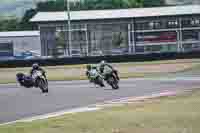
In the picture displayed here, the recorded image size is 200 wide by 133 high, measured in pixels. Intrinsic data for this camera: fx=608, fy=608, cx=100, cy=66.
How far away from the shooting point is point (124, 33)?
67438 mm

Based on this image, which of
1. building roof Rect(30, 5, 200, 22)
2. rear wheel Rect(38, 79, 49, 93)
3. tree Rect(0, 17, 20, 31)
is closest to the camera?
rear wheel Rect(38, 79, 49, 93)

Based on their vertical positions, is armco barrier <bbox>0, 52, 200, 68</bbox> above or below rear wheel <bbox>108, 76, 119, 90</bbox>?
below

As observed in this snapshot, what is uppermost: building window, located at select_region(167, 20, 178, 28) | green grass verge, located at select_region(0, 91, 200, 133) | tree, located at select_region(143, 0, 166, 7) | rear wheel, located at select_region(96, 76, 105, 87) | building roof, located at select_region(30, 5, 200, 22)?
tree, located at select_region(143, 0, 166, 7)

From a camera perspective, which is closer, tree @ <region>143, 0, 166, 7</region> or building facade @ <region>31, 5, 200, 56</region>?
building facade @ <region>31, 5, 200, 56</region>

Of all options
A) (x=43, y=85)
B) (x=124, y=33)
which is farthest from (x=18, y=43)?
(x=43, y=85)

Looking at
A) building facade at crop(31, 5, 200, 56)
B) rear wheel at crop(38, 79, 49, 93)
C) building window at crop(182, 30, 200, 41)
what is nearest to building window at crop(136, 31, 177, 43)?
building facade at crop(31, 5, 200, 56)

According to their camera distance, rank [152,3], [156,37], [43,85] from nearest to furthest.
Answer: [43,85] < [156,37] < [152,3]

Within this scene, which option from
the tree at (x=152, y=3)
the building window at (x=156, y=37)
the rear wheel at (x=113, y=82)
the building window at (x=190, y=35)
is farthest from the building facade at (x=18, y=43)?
the rear wheel at (x=113, y=82)

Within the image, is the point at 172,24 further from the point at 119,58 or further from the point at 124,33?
the point at 119,58

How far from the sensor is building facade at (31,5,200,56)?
213 ft

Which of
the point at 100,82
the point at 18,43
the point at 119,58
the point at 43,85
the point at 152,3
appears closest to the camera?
the point at 43,85

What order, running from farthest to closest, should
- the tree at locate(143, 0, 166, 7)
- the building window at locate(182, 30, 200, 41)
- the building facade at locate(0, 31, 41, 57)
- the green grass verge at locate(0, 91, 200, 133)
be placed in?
the tree at locate(143, 0, 166, 7)
the building facade at locate(0, 31, 41, 57)
the building window at locate(182, 30, 200, 41)
the green grass verge at locate(0, 91, 200, 133)

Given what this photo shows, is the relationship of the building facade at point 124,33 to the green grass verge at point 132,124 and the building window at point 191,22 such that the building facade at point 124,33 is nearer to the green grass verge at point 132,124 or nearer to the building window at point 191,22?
the building window at point 191,22

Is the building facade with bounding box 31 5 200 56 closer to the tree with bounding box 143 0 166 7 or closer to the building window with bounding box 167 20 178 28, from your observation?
the building window with bounding box 167 20 178 28
